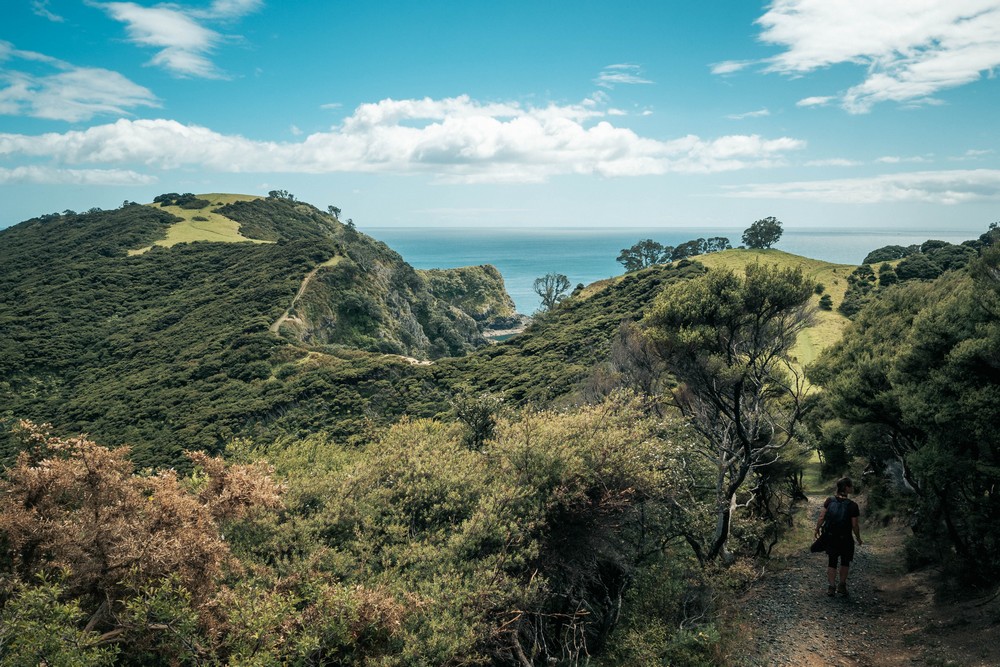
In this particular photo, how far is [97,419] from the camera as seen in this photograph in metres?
47.3

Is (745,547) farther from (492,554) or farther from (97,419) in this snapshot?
(97,419)

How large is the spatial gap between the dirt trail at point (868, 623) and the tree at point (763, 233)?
265ft

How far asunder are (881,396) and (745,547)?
604cm

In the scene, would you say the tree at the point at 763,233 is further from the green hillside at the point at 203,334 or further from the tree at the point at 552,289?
the green hillside at the point at 203,334

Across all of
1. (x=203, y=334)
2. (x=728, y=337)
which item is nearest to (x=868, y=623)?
(x=728, y=337)

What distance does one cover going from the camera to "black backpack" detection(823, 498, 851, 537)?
955 centimetres

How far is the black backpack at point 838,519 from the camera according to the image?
955cm

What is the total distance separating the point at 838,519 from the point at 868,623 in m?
1.68

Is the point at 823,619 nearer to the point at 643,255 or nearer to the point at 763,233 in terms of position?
the point at 763,233

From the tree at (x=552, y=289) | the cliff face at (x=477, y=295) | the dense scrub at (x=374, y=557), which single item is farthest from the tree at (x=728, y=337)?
the cliff face at (x=477, y=295)

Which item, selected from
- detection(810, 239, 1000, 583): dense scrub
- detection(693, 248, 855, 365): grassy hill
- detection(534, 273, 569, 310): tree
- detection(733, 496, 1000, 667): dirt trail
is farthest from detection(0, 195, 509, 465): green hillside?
detection(693, 248, 855, 365): grassy hill

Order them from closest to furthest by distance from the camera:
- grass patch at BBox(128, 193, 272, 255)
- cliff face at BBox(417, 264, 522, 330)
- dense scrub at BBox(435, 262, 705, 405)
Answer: dense scrub at BBox(435, 262, 705, 405)
grass patch at BBox(128, 193, 272, 255)
cliff face at BBox(417, 264, 522, 330)

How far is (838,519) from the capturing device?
9.70 m

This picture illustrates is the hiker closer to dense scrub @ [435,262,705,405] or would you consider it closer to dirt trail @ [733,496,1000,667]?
dirt trail @ [733,496,1000,667]
